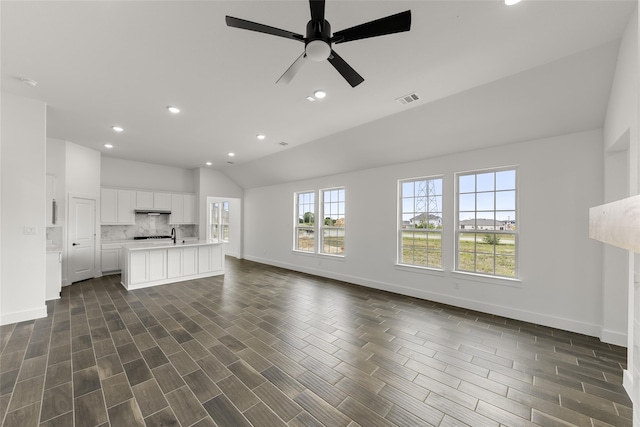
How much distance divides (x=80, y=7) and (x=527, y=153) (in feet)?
16.9

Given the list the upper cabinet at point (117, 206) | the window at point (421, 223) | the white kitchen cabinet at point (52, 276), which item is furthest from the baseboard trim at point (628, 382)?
the upper cabinet at point (117, 206)

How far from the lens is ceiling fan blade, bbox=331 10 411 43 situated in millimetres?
1552

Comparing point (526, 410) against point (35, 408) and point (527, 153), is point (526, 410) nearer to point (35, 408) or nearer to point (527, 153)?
point (527, 153)

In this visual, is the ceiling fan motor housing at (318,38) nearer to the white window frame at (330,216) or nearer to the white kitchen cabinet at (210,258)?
the white window frame at (330,216)

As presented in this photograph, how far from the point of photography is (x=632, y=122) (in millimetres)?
1959

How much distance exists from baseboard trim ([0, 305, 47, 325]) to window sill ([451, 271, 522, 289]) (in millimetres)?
6231

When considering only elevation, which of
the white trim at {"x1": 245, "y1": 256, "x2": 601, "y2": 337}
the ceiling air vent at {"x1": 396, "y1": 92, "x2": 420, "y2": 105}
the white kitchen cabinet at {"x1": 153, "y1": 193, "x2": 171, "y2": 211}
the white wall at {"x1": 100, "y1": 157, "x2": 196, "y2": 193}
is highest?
the ceiling air vent at {"x1": 396, "y1": 92, "x2": 420, "y2": 105}

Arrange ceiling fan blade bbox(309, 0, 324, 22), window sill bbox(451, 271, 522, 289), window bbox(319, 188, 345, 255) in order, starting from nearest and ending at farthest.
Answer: ceiling fan blade bbox(309, 0, 324, 22)
window sill bbox(451, 271, 522, 289)
window bbox(319, 188, 345, 255)

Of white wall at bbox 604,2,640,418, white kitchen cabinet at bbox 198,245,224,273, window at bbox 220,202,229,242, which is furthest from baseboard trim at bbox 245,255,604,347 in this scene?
window at bbox 220,202,229,242

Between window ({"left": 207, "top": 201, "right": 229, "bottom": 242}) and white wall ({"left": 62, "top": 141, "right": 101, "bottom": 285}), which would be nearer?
white wall ({"left": 62, "top": 141, "right": 101, "bottom": 285})

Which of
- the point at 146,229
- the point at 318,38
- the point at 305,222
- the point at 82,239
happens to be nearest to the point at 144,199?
the point at 146,229

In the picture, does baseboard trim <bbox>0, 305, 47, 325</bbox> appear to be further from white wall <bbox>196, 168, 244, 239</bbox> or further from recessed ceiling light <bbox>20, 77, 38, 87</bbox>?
white wall <bbox>196, 168, 244, 239</bbox>

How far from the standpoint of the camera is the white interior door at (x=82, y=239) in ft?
17.6

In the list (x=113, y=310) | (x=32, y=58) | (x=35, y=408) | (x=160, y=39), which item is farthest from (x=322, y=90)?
(x=113, y=310)
